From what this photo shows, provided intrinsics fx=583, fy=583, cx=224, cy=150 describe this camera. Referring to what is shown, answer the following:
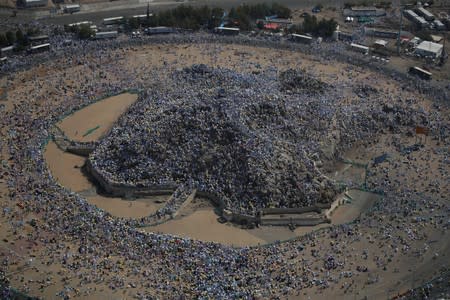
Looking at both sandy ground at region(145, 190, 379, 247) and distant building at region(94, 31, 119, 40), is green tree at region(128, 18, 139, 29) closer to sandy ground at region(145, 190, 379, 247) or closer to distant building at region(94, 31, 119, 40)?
distant building at region(94, 31, 119, 40)

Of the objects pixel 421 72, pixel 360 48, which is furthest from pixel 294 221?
pixel 360 48

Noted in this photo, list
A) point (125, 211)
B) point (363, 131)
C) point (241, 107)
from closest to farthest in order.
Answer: point (125, 211) → point (241, 107) → point (363, 131)

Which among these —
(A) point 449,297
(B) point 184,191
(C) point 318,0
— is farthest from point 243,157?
(C) point 318,0

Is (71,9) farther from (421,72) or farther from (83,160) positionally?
(421,72)

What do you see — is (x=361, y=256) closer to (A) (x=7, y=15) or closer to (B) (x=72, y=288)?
(B) (x=72, y=288)

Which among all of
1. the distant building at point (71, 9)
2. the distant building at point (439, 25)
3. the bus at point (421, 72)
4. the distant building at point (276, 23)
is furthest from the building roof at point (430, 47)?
the distant building at point (71, 9)

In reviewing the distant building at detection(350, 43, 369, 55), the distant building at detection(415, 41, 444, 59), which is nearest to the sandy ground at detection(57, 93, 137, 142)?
the distant building at detection(350, 43, 369, 55)
